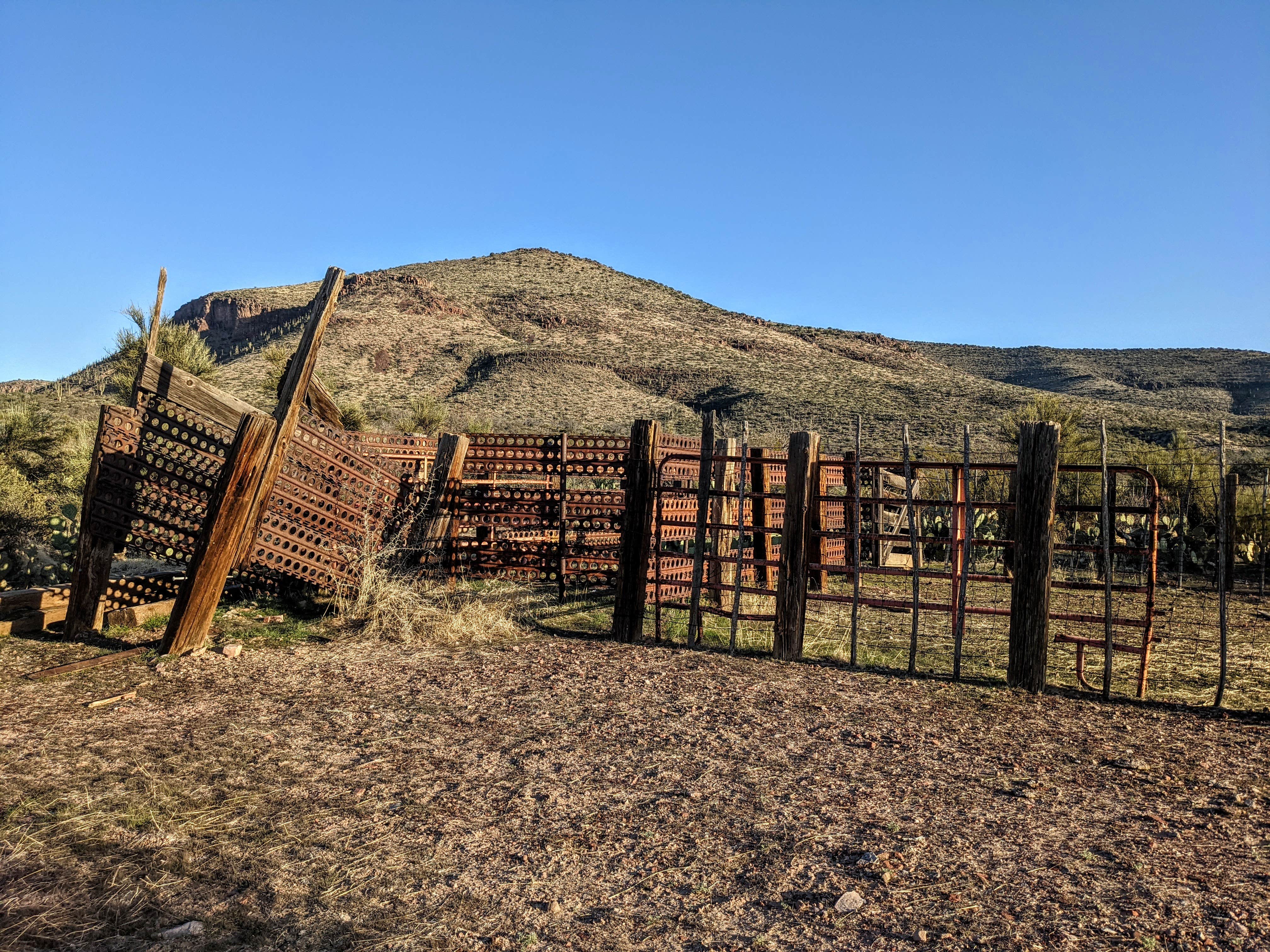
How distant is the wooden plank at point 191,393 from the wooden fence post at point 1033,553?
633 centimetres

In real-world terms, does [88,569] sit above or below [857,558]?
below

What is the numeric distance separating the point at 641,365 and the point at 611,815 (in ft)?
175

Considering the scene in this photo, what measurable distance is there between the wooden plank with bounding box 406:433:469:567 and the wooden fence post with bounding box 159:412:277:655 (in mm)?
2969

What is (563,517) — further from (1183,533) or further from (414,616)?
(1183,533)

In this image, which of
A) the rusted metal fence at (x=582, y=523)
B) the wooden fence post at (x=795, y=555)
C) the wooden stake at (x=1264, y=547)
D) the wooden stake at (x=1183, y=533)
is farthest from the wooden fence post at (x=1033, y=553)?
the wooden stake at (x=1264, y=547)

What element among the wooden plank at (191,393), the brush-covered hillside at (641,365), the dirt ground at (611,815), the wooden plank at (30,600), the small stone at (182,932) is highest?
the brush-covered hillside at (641,365)

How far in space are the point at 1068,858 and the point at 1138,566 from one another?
46.4 feet

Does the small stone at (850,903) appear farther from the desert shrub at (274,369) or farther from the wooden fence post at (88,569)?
the desert shrub at (274,369)

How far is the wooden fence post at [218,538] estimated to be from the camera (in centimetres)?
695

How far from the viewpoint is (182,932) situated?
122 inches

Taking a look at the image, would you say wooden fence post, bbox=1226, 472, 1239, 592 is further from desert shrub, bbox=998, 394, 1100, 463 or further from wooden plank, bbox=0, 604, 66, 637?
wooden plank, bbox=0, 604, 66, 637

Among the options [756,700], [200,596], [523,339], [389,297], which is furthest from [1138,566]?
[389,297]

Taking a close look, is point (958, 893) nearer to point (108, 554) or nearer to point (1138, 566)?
point (108, 554)

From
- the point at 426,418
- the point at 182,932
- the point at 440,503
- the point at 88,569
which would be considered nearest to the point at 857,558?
the point at 440,503
